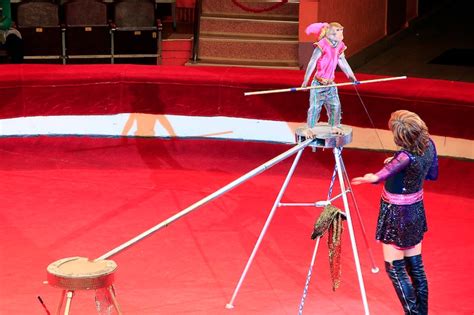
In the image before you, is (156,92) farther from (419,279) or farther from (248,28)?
(419,279)

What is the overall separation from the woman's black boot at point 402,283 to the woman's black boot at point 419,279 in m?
0.07

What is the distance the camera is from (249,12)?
48.2ft

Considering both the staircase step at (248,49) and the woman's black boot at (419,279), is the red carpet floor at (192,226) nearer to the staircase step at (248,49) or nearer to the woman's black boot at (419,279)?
the woman's black boot at (419,279)

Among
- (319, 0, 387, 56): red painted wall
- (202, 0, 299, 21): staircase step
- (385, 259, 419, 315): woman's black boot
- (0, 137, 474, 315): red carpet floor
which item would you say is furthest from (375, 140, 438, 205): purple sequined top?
(202, 0, 299, 21): staircase step

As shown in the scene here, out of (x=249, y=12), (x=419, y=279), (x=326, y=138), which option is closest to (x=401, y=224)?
(x=419, y=279)

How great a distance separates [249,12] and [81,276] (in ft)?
31.9

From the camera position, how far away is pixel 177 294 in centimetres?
741

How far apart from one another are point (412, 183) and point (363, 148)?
4459 mm

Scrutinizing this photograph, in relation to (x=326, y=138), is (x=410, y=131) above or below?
above

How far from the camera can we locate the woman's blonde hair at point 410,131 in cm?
630

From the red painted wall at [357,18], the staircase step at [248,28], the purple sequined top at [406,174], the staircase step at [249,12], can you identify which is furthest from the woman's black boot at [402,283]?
the staircase step at [249,12]

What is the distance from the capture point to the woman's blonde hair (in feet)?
20.7

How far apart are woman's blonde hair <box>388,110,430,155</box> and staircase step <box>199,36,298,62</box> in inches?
305

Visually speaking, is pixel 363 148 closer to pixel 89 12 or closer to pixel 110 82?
pixel 110 82
